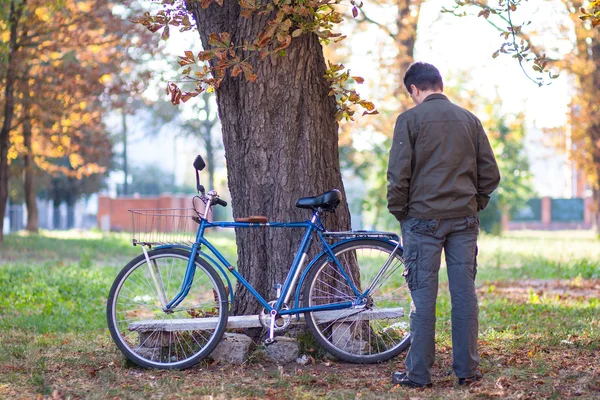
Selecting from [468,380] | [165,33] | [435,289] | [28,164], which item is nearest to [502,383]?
[468,380]

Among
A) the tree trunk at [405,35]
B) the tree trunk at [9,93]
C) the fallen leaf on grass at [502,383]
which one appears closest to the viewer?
the fallen leaf on grass at [502,383]

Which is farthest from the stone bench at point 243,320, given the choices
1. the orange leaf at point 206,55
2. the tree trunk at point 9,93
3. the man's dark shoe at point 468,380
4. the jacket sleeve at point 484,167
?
the tree trunk at point 9,93

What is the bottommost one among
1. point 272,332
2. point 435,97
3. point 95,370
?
point 95,370

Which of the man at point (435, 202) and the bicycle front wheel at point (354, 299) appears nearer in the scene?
the man at point (435, 202)

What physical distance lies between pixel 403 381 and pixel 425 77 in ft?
6.11

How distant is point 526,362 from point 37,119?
658 inches

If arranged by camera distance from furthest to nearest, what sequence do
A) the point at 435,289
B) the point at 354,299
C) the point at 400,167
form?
the point at 354,299 < the point at 435,289 < the point at 400,167

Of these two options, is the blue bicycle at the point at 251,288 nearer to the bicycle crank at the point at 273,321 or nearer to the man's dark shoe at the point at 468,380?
the bicycle crank at the point at 273,321

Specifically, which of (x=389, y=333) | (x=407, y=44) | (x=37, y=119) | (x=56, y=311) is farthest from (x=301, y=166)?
(x=407, y=44)

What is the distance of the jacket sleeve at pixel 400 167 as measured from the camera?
192 inches

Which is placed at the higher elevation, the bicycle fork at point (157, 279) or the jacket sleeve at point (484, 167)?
the jacket sleeve at point (484, 167)

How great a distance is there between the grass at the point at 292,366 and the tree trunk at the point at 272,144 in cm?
83

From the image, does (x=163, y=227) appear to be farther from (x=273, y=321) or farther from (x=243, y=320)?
(x=273, y=321)

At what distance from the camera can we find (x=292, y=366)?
18.4ft
